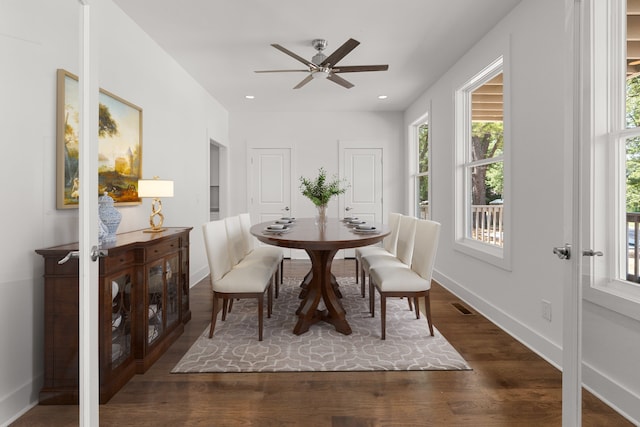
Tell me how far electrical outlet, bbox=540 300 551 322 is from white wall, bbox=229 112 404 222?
3912mm

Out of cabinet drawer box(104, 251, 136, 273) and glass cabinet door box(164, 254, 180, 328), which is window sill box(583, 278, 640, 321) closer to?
cabinet drawer box(104, 251, 136, 273)

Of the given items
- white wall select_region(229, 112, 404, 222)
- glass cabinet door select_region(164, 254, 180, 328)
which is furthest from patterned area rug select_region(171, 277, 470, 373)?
white wall select_region(229, 112, 404, 222)

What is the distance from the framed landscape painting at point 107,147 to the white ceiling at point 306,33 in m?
0.84

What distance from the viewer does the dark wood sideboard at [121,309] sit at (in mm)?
1554

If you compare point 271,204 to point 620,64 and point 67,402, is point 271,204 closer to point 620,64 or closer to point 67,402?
point 67,402

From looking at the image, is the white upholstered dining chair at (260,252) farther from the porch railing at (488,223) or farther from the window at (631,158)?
the window at (631,158)

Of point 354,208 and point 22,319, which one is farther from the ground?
point 354,208

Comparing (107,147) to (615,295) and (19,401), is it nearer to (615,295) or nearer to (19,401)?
(19,401)

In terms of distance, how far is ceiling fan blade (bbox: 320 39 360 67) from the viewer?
2492 mm

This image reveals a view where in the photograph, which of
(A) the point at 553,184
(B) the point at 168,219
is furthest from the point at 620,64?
(B) the point at 168,219

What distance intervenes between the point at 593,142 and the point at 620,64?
307mm

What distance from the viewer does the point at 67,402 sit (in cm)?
147

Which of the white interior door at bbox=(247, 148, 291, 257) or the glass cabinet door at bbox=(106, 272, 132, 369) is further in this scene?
the white interior door at bbox=(247, 148, 291, 257)

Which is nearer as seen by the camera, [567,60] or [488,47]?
[567,60]
